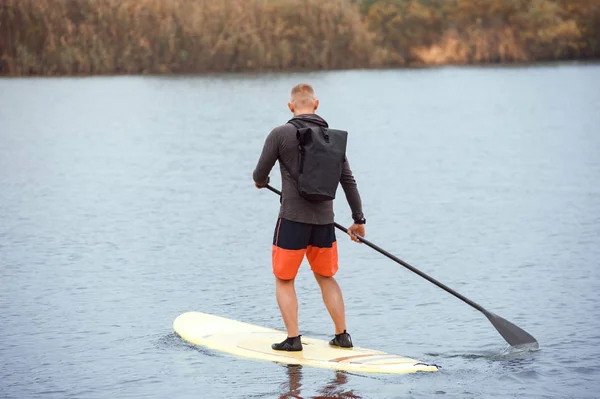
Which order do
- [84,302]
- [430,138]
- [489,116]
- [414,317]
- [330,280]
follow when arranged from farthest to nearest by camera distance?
[489,116] < [430,138] < [84,302] < [414,317] < [330,280]

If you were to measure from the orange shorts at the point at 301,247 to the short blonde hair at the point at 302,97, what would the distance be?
722 mm

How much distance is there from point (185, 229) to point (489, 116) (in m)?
20.1

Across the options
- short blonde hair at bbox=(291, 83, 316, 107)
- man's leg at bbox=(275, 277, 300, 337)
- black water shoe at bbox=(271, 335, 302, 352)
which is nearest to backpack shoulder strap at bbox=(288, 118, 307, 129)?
short blonde hair at bbox=(291, 83, 316, 107)

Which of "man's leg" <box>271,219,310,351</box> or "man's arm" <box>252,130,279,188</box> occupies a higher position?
"man's arm" <box>252,130,279,188</box>

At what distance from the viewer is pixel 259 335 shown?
8117 mm

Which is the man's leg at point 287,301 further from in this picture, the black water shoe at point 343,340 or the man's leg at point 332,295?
the black water shoe at point 343,340

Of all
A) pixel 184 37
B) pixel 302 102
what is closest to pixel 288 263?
→ pixel 302 102

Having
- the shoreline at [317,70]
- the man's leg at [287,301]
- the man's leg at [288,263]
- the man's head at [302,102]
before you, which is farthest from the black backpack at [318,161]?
the shoreline at [317,70]

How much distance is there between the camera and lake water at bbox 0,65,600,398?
24.1ft

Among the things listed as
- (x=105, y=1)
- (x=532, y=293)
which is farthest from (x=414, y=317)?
(x=105, y=1)

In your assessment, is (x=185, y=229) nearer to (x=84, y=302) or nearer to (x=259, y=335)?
(x=84, y=302)

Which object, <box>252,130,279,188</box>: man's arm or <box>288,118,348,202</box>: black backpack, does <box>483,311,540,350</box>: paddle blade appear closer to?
<box>288,118,348,202</box>: black backpack

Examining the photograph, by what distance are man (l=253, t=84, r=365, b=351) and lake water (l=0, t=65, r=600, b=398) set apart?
19.7 inches

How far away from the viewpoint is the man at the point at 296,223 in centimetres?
732
